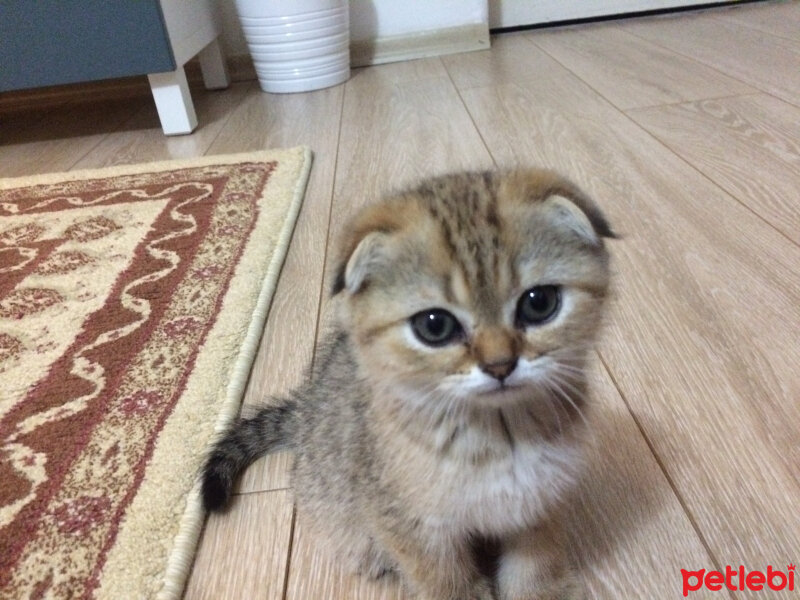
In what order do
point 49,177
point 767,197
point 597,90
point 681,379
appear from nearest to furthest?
point 681,379
point 767,197
point 49,177
point 597,90

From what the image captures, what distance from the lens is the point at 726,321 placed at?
3.31 feet

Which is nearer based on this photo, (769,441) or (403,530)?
(403,530)

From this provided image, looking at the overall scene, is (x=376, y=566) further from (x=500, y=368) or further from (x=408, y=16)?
(x=408, y=16)

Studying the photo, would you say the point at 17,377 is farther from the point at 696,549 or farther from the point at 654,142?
the point at 654,142

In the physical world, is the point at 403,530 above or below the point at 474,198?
below

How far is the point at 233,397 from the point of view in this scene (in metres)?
0.96

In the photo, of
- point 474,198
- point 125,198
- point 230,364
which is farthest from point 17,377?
point 474,198

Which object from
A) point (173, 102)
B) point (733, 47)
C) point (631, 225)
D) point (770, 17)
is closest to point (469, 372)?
point (631, 225)

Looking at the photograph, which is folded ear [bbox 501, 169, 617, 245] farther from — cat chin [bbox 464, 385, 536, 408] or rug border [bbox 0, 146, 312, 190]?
rug border [bbox 0, 146, 312, 190]

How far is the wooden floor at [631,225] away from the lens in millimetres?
736

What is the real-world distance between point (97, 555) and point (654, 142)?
58.6 inches

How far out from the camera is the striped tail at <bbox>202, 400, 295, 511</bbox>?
81 centimetres

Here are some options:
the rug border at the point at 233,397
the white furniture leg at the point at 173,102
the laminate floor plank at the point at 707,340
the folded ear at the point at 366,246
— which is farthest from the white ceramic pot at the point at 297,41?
the folded ear at the point at 366,246

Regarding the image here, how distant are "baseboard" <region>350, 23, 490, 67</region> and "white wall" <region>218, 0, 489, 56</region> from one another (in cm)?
2
